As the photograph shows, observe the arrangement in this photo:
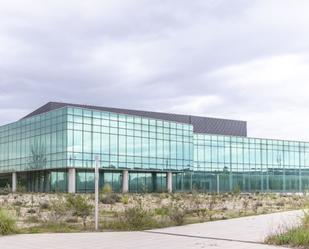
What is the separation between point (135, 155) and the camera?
222 ft

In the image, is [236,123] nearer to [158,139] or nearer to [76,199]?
[158,139]

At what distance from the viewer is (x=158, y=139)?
71.0 metres

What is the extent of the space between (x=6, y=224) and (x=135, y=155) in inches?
2066

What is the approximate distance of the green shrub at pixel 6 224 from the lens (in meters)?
15.2

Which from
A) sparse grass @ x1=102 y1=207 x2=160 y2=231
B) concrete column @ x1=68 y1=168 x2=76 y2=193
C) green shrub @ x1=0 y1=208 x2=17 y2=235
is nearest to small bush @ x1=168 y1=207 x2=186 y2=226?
sparse grass @ x1=102 y1=207 x2=160 y2=231

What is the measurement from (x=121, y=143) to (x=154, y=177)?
9581 millimetres

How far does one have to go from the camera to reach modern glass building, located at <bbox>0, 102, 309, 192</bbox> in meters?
61.8

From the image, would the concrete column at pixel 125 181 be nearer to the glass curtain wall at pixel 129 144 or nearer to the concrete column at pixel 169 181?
the glass curtain wall at pixel 129 144

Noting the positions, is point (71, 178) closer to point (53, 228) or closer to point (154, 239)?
point (53, 228)

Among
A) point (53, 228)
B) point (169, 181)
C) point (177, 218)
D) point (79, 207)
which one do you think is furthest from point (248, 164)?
point (53, 228)

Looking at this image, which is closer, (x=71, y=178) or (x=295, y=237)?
(x=295, y=237)

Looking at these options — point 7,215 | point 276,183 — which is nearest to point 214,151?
point 276,183

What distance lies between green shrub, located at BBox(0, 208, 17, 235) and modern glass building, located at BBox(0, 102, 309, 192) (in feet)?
147

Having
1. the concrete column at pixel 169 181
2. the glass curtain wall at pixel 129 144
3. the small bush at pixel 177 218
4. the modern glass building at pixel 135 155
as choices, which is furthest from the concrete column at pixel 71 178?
the small bush at pixel 177 218
